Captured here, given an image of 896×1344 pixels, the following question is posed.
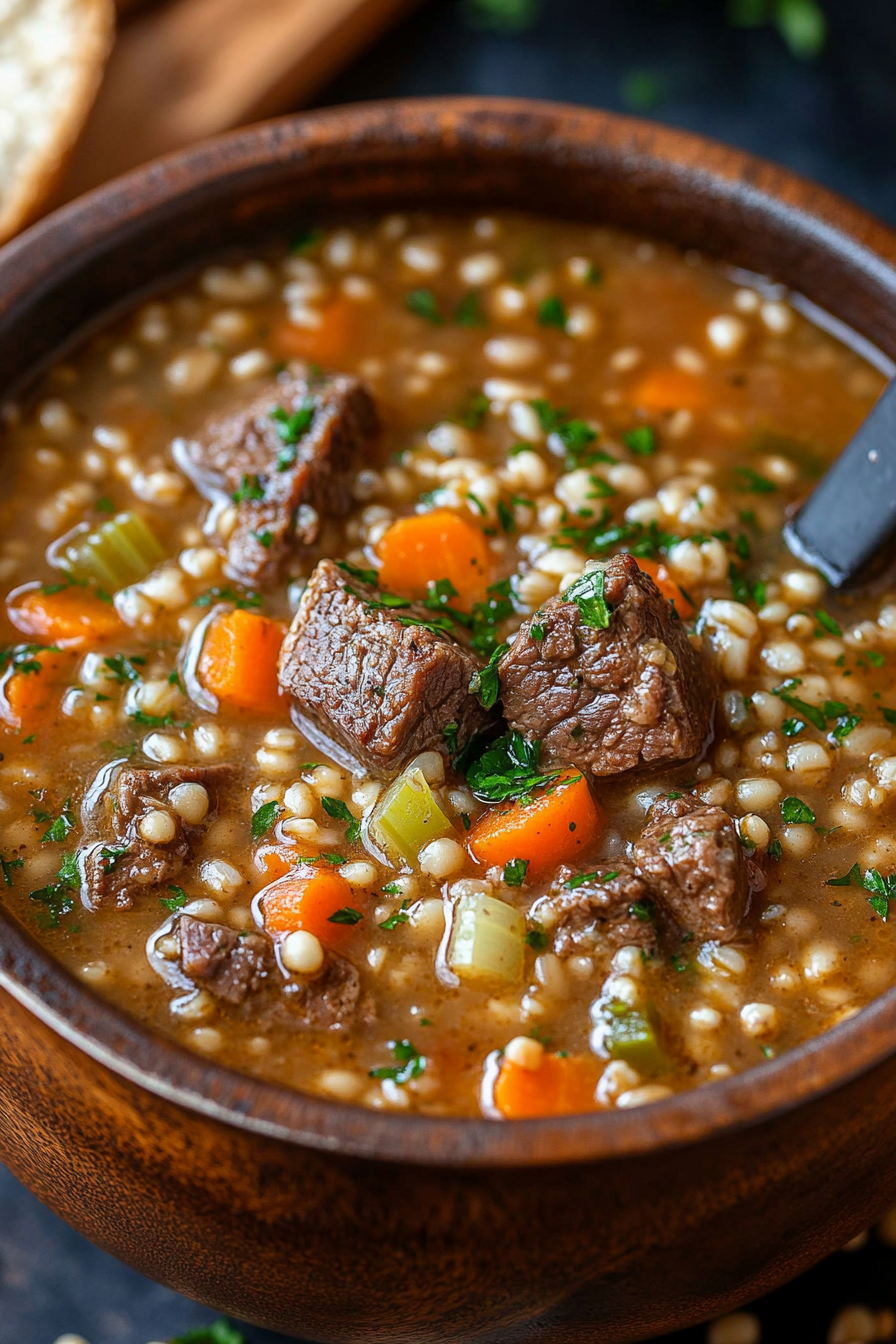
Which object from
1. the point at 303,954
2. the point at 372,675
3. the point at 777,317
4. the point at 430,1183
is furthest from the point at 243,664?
the point at 777,317

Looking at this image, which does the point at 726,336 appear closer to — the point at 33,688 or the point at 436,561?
the point at 436,561

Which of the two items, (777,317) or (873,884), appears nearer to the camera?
(873,884)

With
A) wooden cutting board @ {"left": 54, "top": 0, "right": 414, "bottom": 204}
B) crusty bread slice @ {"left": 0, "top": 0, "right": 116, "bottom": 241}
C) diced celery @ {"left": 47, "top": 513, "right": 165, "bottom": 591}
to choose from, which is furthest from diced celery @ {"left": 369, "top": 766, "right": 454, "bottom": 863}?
wooden cutting board @ {"left": 54, "top": 0, "right": 414, "bottom": 204}

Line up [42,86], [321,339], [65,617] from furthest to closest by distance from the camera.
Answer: [42,86] < [321,339] < [65,617]

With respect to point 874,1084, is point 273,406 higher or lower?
higher

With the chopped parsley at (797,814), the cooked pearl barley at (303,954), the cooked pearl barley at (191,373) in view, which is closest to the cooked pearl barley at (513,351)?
the cooked pearl barley at (191,373)

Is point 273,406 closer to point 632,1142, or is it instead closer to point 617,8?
point 632,1142

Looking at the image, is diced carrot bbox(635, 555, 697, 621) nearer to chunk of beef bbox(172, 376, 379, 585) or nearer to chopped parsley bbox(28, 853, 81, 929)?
chunk of beef bbox(172, 376, 379, 585)

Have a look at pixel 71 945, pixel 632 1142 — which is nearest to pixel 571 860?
pixel 632 1142
